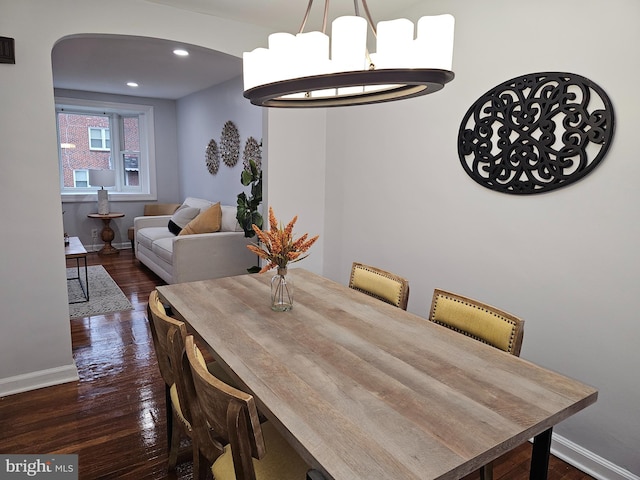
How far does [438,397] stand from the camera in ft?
4.07

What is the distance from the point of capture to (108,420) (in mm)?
2371

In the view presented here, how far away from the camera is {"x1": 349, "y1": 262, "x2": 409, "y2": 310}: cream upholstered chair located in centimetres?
219

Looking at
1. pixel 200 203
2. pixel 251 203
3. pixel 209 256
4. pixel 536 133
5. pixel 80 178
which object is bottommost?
pixel 209 256

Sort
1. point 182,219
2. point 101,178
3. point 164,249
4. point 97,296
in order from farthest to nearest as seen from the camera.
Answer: point 101,178
point 182,219
point 164,249
point 97,296

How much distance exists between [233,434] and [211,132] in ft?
18.5

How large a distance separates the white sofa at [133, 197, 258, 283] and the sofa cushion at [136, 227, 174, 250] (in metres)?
0.01

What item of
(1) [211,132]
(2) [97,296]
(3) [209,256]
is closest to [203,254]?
(3) [209,256]

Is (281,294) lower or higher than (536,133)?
lower

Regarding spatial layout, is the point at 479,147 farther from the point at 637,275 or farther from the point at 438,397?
the point at 438,397

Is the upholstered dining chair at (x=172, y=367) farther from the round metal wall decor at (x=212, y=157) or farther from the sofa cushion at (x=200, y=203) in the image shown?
the round metal wall decor at (x=212, y=157)

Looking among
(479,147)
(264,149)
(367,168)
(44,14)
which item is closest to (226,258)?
(264,149)

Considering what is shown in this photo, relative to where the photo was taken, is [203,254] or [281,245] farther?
[203,254]

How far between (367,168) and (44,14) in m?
2.28

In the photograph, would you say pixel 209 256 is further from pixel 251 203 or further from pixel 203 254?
pixel 251 203
